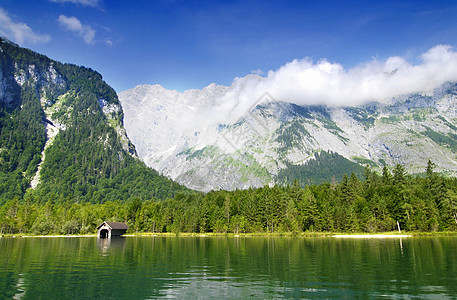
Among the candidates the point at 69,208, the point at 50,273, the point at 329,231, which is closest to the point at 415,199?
the point at 329,231

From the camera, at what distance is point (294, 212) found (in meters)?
134

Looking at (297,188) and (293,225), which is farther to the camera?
(297,188)

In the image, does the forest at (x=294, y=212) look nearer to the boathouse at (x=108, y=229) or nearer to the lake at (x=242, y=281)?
the boathouse at (x=108, y=229)

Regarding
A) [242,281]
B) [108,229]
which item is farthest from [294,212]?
[242,281]

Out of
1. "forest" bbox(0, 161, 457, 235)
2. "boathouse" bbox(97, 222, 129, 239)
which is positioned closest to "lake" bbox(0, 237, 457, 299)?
"forest" bbox(0, 161, 457, 235)

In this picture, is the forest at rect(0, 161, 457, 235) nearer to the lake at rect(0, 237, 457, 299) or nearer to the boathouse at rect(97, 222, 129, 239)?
the boathouse at rect(97, 222, 129, 239)

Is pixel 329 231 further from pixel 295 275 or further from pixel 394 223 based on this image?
pixel 295 275

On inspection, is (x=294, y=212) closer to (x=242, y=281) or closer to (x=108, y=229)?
(x=108, y=229)

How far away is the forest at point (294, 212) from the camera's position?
4710 inches

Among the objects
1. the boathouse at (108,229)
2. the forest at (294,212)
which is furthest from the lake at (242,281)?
the boathouse at (108,229)

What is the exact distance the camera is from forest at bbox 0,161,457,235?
4710 inches

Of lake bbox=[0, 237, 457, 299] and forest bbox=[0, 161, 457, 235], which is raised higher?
forest bbox=[0, 161, 457, 235]

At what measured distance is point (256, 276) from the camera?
3136 cm

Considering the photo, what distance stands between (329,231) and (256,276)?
350 ft
